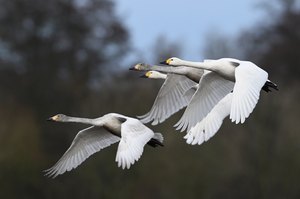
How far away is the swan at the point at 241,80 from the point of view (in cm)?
1738

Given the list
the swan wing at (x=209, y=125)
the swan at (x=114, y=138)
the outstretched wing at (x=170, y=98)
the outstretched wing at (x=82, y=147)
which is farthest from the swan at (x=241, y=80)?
the outstretched wing at (x=82, y=147)

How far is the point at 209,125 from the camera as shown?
64.3ft

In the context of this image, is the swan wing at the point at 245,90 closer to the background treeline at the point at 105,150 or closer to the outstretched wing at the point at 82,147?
the outstretched wing at the point at 82,147

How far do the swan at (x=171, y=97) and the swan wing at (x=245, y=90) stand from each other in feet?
10.8

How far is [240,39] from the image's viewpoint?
58469 mm

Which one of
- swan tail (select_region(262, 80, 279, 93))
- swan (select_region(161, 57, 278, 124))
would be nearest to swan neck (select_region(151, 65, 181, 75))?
swan (select_region(161, 57, 278, 124))

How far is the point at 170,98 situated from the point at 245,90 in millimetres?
4378

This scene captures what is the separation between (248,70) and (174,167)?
16.8 m

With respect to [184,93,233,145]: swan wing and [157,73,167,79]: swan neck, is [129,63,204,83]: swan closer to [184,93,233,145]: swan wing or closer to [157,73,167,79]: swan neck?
[184,93,233,145]: swan wing

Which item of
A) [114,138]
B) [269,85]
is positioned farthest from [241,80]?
[114,138]

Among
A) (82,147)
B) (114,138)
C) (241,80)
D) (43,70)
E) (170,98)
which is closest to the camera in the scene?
(241,80)

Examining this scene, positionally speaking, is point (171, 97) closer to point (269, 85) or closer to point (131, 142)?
point (269, 85)

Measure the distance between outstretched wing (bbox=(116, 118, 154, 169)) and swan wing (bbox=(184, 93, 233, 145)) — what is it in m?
0.66

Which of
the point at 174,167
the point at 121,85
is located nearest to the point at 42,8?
the point at 121,85
